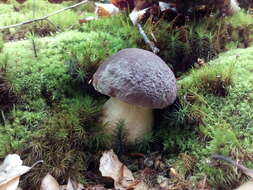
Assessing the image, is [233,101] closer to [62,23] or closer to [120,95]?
[120,95]

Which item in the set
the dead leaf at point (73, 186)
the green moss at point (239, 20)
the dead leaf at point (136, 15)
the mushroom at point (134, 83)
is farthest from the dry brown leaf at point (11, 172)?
the green moss at point (239, 20)

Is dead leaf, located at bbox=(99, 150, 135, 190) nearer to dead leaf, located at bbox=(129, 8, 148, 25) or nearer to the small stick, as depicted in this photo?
the small stick

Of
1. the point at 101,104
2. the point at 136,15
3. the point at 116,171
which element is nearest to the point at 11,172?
the point at 116,171

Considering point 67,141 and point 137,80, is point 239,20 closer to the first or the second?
point 137,80

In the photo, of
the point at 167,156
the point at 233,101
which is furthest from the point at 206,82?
the point at 167,156

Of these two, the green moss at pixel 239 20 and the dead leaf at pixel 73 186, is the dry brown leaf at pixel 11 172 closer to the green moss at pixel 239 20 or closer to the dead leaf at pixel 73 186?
the dead leaf at pixel 73 186

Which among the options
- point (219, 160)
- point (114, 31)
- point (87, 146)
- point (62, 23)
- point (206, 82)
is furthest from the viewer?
point (62, 23)

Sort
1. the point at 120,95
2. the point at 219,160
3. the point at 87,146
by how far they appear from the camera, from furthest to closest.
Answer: the point at 87,146 < the point at 120,95 < the point at 219,160
